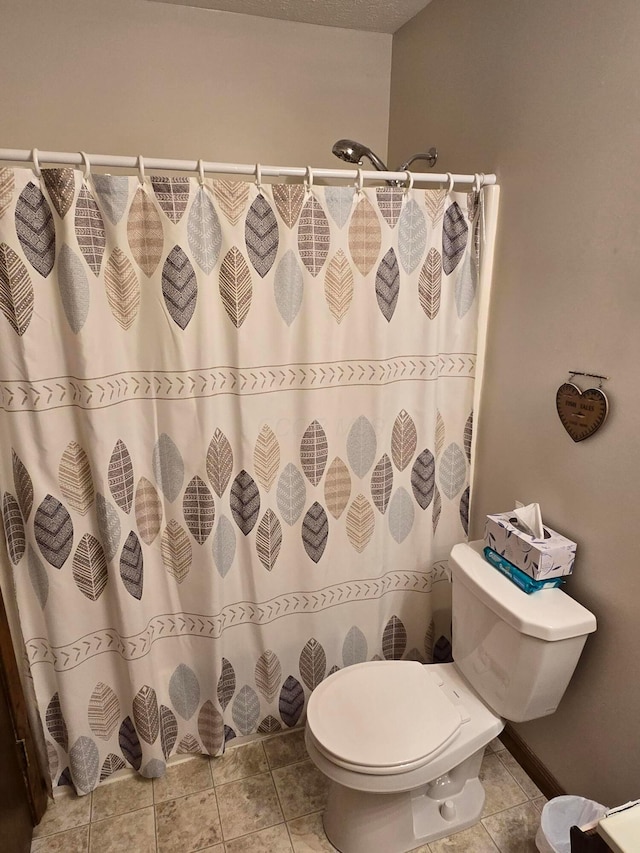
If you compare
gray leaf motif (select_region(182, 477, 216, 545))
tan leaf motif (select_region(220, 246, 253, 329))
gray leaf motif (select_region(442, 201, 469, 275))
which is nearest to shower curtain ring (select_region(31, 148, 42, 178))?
tan leaf motif (select_region(220, 246, 253, 329))

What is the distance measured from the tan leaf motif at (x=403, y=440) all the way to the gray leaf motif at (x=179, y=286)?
0.70m

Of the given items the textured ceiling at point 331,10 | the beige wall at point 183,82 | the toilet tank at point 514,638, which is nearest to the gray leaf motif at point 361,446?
the toilet tank at point 514,638

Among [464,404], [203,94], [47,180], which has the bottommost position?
[464,404]

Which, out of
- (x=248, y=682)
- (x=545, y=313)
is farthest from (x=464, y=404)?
(x=248, y=682)

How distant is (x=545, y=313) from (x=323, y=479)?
775 mm

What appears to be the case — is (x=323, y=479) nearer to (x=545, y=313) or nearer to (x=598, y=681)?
(x=545, y=313)

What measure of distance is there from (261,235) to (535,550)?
106 cm

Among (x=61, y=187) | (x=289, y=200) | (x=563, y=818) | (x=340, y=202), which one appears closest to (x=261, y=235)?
(x=289, y=200)

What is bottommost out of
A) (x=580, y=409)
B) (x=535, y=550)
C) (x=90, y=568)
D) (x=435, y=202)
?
(x=90, y=568)

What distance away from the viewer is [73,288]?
1.25 m

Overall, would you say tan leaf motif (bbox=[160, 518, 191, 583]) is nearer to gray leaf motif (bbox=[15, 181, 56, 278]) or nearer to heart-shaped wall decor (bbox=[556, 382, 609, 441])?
gray leaf motif (bbox=[15, 181, 56, 278])

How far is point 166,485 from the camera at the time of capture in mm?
1496

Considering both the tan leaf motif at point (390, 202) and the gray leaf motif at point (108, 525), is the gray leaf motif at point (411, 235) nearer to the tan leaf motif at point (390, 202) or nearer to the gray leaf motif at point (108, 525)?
the tan leaf motif at point (390, 202)

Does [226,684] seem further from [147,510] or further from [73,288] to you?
[73,288]
